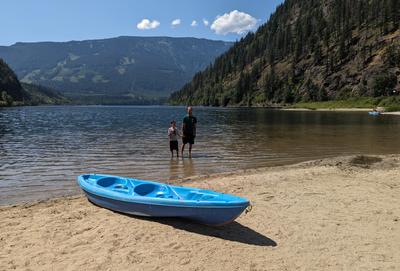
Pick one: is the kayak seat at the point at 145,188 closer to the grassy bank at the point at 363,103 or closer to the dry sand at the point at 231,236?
the dry sand at the point at 231,236

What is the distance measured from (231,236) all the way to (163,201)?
2096mm

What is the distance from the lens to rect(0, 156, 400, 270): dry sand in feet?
27.8

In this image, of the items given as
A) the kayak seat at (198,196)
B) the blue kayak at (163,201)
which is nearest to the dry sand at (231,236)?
the blue kayak at (163,201)

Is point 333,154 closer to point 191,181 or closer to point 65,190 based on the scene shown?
point 191,181

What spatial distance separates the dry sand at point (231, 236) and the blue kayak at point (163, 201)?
13.9 inches

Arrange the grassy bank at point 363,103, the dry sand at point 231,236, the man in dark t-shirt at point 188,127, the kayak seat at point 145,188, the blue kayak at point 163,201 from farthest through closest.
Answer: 1. the grassy bank at point 363,103
2. the man in dark t-shirt at point 188,127
3. the kayak seat at point 145,188
4. the blue kayak at point 163,201
5. the dry sand at point 231,236

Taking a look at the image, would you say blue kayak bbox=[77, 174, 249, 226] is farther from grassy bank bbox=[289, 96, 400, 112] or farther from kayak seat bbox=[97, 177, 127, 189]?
grassy bank bbox=[289, 96, 400, 112]

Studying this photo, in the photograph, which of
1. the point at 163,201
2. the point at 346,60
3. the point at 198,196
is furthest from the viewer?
the point at 346,60

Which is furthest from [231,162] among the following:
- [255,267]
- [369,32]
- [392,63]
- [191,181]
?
[369,32]

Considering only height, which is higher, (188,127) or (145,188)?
(188,127)

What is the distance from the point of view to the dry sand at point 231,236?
8477 millimetres

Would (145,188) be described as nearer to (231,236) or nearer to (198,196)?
(198,196)

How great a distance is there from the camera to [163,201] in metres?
10.6

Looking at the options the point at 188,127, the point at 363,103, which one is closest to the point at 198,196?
the point at 188,127
